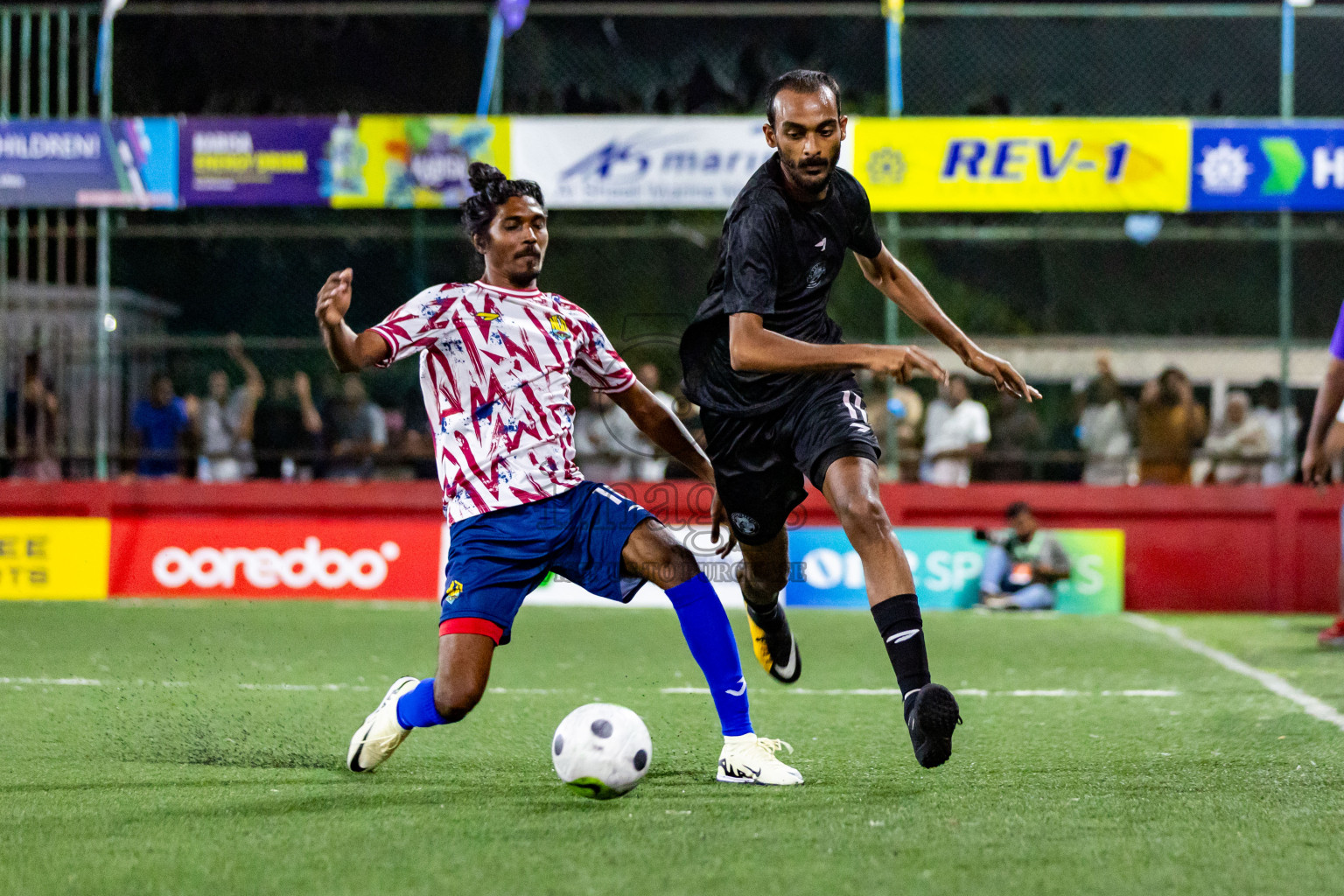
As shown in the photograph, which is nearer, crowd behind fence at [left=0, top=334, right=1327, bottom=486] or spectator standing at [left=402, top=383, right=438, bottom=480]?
crowd behind fence at [left=0, top=334, right=1327, bottom=486]

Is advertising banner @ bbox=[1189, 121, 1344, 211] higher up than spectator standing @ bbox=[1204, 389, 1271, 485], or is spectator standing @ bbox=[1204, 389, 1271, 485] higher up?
advertising banner @ bbox=[1189, 121, 1344, 211]

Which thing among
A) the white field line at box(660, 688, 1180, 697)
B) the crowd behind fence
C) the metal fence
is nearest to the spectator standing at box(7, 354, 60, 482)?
the crowd behind fence

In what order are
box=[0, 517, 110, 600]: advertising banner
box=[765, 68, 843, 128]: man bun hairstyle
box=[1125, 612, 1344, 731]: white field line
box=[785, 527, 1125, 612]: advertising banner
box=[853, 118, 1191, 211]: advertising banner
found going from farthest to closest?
box=[853, 118, 1191, 211]: advertising banner → box=[0, 517, 110, 600]: advertising banner → box=[785, 527, 1125, 612]: advertising banner → box=[1125, 612, 1344, 731]: white field line → box=[765, 68, 843, 128]: man bun hairstyle

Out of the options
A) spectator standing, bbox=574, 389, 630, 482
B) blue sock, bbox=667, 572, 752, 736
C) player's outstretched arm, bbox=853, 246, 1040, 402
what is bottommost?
blue sock, bbox=667, 572, 752, 736

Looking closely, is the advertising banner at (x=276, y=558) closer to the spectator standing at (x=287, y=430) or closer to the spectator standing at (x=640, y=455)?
the spectator standing at (x=287, y=430)

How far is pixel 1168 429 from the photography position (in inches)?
493

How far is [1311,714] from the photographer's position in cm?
626

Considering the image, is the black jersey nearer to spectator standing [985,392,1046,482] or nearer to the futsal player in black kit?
the futsal player in black kit

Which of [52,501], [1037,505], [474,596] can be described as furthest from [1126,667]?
[52,501]

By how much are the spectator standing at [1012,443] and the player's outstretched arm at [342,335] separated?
346 inches

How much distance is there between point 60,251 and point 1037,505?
8955 mm

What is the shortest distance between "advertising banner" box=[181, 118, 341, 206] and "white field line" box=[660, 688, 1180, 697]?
7308 mm

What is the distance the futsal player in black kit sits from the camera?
4.34 meters

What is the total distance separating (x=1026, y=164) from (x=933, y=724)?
29.8 ft
